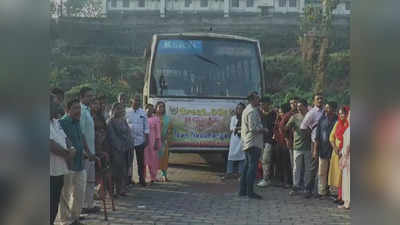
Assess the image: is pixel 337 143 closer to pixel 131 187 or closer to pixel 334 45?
pixel 131 187

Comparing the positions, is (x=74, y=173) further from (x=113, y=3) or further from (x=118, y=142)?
(x=113, y=3)

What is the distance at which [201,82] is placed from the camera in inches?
429

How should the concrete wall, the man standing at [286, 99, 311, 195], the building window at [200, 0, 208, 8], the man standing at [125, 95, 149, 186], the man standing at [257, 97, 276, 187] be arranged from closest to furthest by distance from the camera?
→ the man standing at [286, 99, 311, 195] → the man standing at [125, 95, 149, 186] → the man standing at [257, 97, 276, 187] → the concrete wall → the building window at [200, 0, 208, 8]

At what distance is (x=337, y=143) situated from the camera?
285 inches

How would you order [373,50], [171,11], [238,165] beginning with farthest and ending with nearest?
[171,11]
[238,165]
[373,50]

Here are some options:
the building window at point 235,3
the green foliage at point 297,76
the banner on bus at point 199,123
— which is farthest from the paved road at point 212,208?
the building window at point 235,3

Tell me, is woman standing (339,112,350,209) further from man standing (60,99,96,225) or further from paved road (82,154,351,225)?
man standing (60,99,96,225)

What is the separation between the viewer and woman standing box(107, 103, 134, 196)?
748cm

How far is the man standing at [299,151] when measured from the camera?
7855 mm

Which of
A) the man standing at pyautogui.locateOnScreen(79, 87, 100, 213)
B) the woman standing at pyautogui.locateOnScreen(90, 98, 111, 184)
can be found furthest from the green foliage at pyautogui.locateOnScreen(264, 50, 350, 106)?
the man standing at pyautogui.locateOnScreen(79, 87, 100, 213)

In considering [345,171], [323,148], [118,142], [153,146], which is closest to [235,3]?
[153,146]

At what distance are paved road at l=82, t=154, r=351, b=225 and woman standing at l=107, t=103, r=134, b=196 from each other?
32 centimetres

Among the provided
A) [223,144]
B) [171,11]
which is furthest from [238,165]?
[171,11]

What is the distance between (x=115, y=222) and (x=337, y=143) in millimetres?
3475
